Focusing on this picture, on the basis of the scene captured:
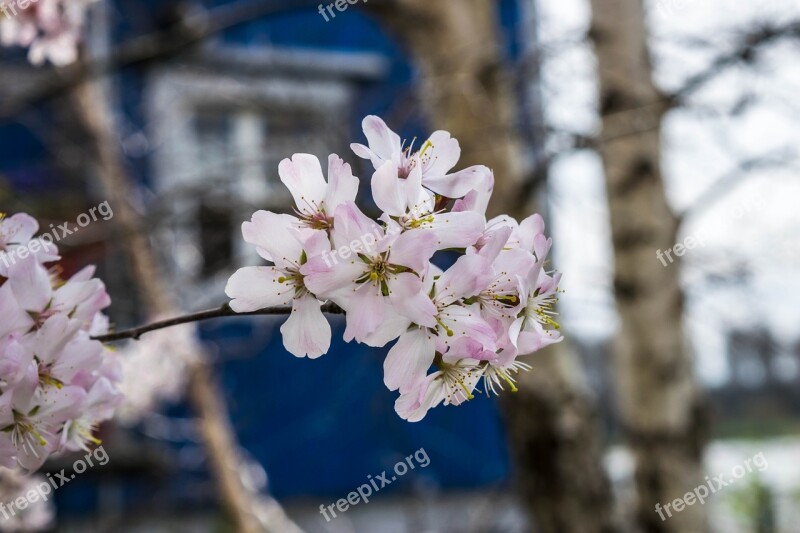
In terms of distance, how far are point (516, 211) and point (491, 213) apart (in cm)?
11

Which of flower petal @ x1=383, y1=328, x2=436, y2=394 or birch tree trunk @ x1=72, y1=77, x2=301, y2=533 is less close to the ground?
flower petal @ x1=383, y1=328, x2=436, y2=394

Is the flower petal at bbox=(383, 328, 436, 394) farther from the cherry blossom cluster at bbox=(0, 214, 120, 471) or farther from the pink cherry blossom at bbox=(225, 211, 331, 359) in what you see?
the cherry blossom cluster at bbox=(0, 214, 120, 471)

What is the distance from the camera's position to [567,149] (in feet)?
5.92

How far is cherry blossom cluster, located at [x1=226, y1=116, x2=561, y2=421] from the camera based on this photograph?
24.2 inches

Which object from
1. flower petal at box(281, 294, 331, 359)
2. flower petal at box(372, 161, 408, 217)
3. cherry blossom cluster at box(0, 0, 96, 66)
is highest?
cherry blossom cluster at box(0, 0, 96, 66)

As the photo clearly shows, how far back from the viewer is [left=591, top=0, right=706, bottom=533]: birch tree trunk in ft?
6.82

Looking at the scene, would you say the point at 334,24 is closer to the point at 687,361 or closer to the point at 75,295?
the point at 687,361

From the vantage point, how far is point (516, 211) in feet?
7.13

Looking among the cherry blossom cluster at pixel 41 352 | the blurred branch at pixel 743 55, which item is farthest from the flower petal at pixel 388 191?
the blurred branch at pixel 743 55

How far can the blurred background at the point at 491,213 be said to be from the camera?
2.13 metres

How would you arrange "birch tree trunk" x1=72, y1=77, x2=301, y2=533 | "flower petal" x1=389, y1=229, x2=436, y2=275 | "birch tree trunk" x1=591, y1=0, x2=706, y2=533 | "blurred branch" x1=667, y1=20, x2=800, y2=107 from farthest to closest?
"birch tree trunk" x1=72, y1=77, x2=301, y2=533 < "birch tree trunk" x1=591, y1=0, x2=706, y2=533 < "blurred branch" x1=667, y1=20, x2=800, y2=107 < "flower petal" x1=389, y1=229, x2=436, y2=275

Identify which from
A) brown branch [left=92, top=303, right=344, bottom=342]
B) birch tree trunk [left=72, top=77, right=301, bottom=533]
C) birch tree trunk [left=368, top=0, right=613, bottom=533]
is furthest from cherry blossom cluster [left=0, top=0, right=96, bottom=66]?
birch tree trunk [left=72, top=77, right=301, bottom=533]

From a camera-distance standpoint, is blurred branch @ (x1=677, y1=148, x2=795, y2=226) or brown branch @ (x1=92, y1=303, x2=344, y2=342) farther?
blurred branch @ (x1=677, y1=148, x2=795, y2=226)

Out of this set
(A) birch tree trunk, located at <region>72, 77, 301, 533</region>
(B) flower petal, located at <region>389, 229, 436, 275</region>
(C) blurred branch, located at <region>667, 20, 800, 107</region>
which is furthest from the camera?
(A) birch tree trunk, located at <region>72, 77, 301, 533</region>
